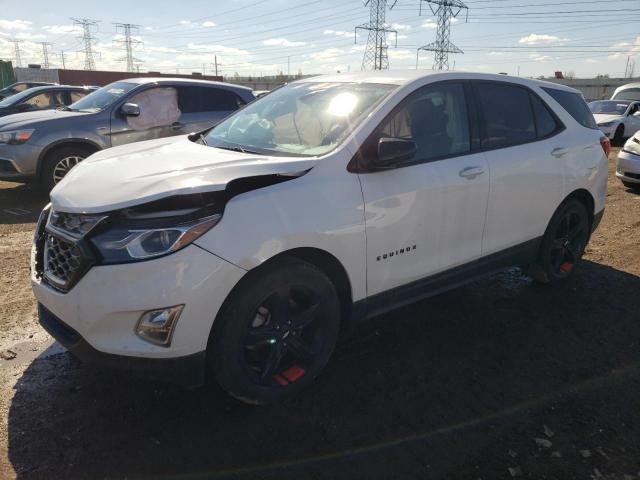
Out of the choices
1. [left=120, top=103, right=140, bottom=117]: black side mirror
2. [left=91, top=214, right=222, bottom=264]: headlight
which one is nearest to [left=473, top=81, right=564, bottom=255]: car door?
[left=91, top=214, right=222, bottom=264]: headlight

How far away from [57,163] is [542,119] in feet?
20.6

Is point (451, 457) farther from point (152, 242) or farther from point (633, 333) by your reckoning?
point (633, 333)

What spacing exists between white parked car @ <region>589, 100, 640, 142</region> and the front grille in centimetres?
1669

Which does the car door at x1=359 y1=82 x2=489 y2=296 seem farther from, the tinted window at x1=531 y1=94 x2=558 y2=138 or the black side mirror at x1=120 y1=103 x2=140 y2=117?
the black side mirror at x1=120 y1=103 x2=140 y2=117

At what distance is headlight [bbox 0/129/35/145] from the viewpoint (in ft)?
22.8

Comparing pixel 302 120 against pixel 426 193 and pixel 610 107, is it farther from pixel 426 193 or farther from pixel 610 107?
pixel 610 107

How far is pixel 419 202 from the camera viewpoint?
3.14m

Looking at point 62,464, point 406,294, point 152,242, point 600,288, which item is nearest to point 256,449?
point 62,464

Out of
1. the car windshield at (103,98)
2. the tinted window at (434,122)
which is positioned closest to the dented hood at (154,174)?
the tinted window at (434,122)

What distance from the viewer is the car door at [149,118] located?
7457mm

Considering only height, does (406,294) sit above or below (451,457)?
above

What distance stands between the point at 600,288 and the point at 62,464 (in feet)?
14.4

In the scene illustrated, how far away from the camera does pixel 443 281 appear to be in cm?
351

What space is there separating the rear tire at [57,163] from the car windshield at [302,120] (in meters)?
4.29
